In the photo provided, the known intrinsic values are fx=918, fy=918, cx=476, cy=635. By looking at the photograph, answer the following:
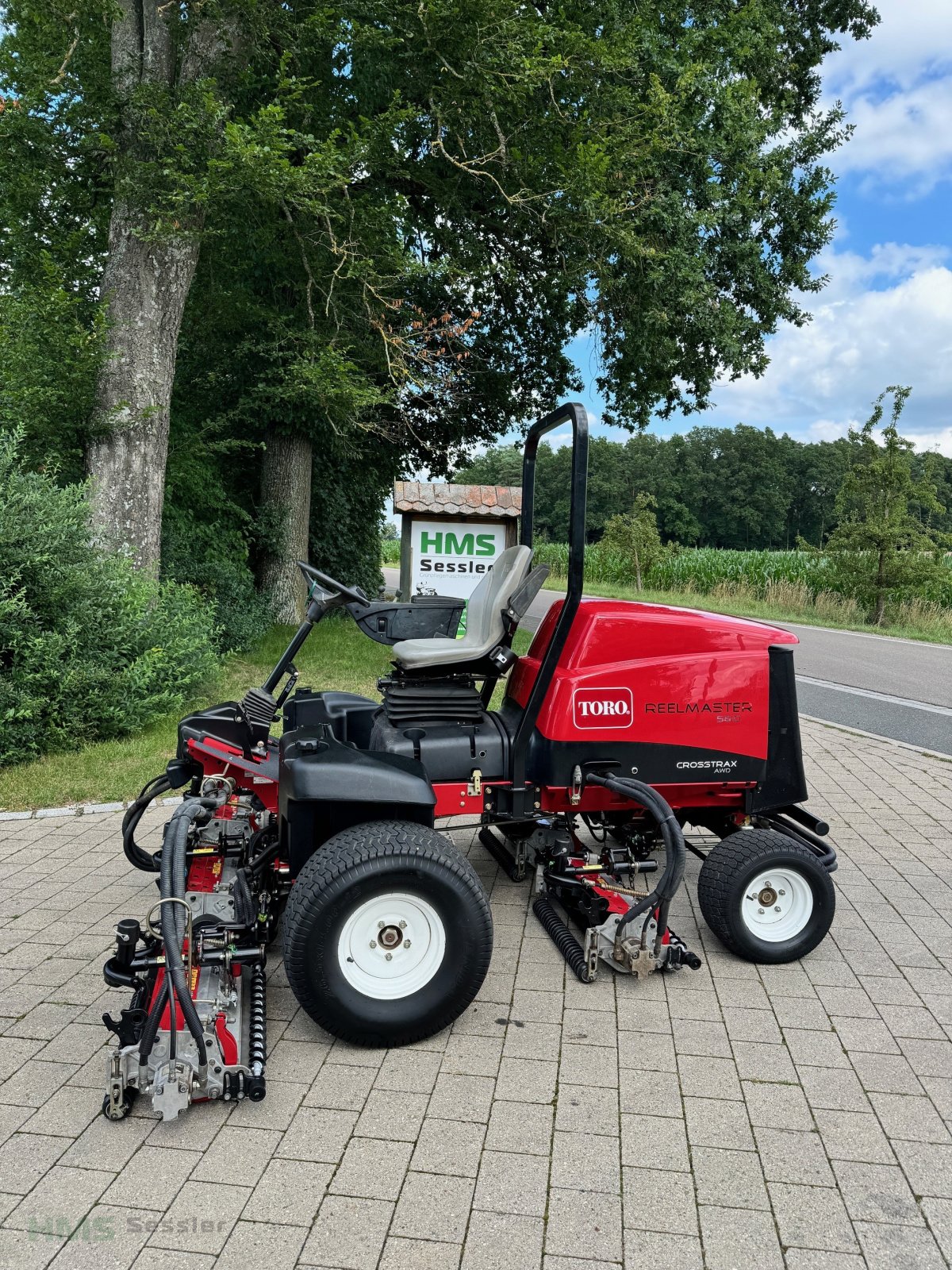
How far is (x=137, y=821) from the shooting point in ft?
12.5

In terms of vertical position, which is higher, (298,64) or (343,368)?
(298,64)

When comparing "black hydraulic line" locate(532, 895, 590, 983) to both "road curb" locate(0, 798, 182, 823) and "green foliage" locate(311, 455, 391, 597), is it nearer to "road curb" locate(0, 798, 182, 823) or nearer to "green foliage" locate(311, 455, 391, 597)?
"road curb" locate(0, 798, 182, 823)

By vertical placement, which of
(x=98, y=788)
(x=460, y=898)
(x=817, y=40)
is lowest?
(x=98, y=788)

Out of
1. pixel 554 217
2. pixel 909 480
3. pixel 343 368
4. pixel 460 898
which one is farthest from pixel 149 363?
pixel 909 480

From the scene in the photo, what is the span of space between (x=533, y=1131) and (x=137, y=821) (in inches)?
82.6

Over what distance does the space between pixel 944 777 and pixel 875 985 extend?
12.6ft

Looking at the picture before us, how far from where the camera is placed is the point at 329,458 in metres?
13.9

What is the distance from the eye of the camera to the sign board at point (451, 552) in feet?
29.1

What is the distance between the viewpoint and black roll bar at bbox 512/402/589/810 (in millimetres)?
3266

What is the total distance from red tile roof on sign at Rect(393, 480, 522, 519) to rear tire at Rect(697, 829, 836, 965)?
558 centimetres

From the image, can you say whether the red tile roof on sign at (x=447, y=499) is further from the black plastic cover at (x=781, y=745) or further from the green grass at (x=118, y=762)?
the black plastic cover at (x=781, y=745)

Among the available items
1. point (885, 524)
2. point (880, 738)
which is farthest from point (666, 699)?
point (885, 524)

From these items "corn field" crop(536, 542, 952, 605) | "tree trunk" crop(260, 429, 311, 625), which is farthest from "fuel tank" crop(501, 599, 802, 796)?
"corn field" crop(536, 542, 952, 605)

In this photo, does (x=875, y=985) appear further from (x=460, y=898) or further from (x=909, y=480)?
(x=909, y=480)
